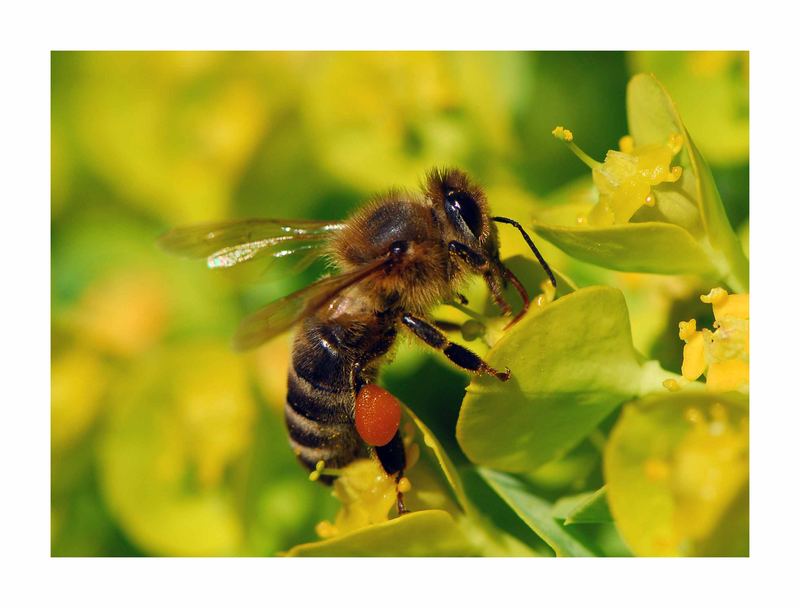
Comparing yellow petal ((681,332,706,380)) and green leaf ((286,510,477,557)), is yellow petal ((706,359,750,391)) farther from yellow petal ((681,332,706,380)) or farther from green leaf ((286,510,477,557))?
green leaf ((286,510,477,557))

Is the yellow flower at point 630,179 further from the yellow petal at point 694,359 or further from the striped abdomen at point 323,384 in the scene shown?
the striped abdomen at point 323,384

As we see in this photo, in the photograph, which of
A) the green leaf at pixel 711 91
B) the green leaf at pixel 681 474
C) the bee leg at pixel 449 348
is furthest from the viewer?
the green leaf at pixel 711 91

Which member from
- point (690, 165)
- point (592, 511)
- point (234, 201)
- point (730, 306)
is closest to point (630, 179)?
point (690, 165)

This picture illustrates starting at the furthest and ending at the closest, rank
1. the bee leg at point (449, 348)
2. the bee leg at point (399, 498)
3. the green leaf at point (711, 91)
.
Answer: the green leaf at point (711, 91)
the bee leg at point (399, 498)
the bee leg at point (449, 348)

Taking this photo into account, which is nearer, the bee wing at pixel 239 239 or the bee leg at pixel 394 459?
the bee leg at pixel 394 459

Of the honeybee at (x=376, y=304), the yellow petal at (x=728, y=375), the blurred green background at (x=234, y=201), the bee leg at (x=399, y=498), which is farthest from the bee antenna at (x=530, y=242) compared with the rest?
the bee leg at (x=399, y=498)

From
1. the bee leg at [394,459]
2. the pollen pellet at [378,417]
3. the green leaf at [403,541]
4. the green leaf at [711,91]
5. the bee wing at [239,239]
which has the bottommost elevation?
the green leaf at [403,541]

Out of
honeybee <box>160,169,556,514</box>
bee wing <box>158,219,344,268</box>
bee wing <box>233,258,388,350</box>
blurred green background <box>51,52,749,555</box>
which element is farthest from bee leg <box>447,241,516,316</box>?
bee wing <box>158,219,344,268</box>
